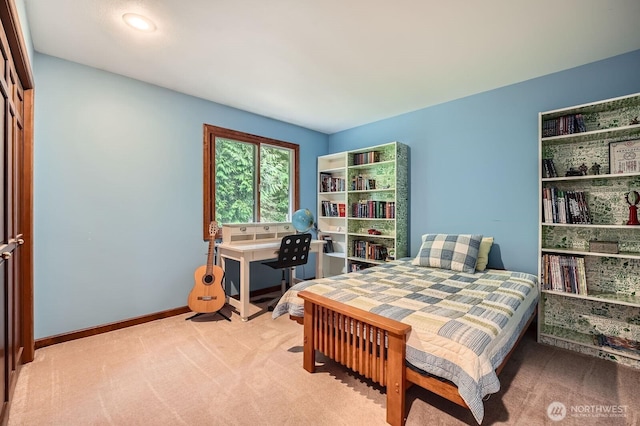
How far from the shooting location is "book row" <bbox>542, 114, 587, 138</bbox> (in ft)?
7.68

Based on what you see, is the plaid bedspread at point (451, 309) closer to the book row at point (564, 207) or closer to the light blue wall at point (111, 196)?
the book row at point (564, 207)

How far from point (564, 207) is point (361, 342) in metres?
2.10

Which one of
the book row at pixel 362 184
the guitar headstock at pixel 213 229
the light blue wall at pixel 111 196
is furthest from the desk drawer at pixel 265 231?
the book row at pixel 362 184

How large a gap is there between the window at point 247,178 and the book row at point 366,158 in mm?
877

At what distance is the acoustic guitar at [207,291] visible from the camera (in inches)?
113

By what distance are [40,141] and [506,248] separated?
14.1 ft

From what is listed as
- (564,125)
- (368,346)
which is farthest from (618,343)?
(368,346)

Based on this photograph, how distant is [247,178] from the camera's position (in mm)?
3729

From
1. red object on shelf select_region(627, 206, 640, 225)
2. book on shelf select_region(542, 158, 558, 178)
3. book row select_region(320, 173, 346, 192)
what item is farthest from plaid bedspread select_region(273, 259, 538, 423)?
book row select_region(320, 173, 346, 192)

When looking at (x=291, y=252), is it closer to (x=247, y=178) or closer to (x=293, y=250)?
(x=293, y=250)

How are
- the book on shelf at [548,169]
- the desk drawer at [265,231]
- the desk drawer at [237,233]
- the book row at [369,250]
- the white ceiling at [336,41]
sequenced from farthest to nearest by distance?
the book row at [369,250], the desk drawer at [265,231], the desk drawer at [237,233], the book on shelf at [548,169], the white ceiling at [336,41]

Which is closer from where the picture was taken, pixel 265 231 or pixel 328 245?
pixel 265 231

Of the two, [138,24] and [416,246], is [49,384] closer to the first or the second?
[138,24]

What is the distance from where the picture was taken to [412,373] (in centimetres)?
146
